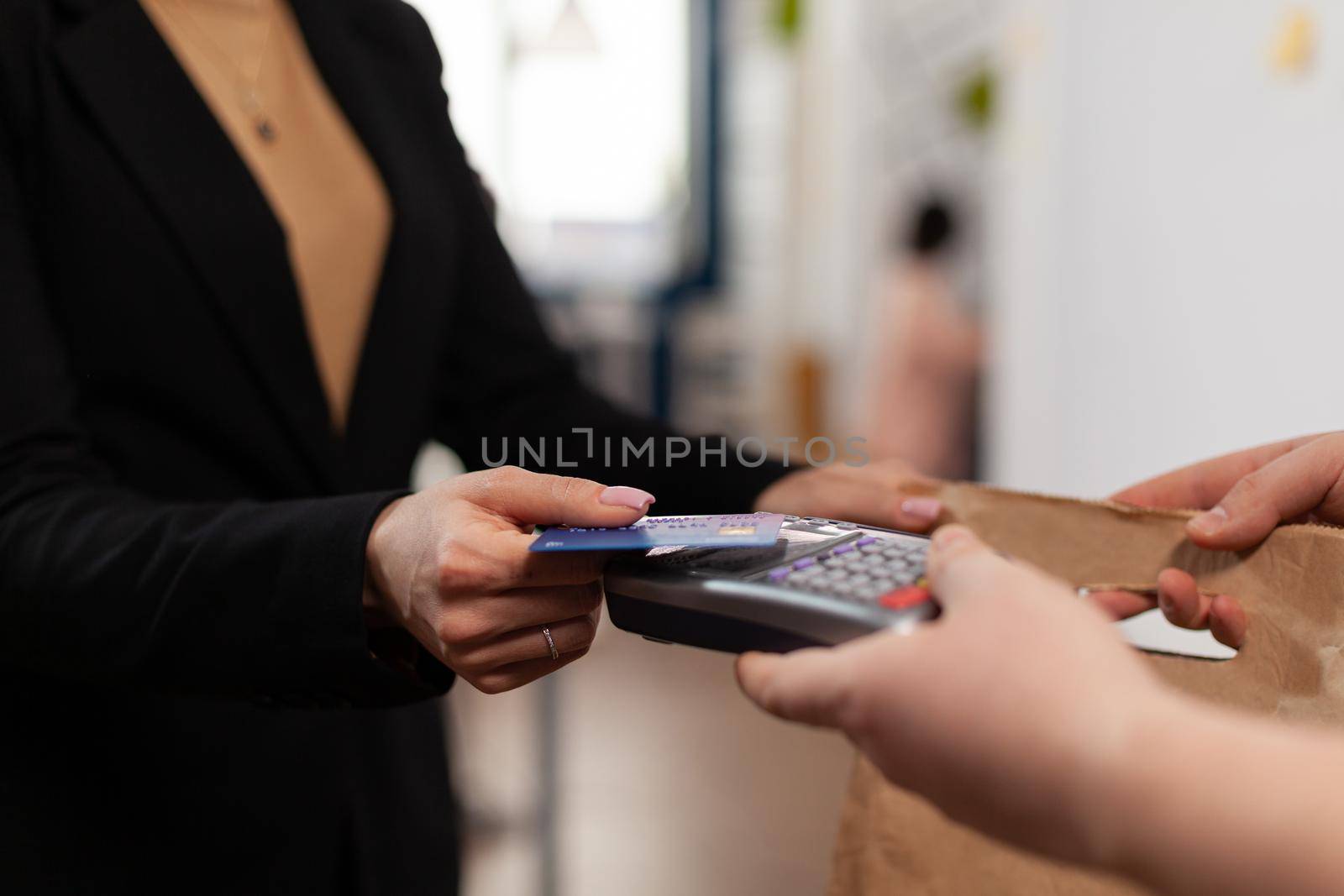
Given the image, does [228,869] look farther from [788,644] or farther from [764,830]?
[764,830]

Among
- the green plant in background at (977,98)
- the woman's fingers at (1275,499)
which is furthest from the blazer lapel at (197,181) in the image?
the green plant in background at (977,98)

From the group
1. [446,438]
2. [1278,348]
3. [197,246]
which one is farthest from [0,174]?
[1278,348]

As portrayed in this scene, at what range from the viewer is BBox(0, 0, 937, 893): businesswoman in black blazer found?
39 centimetres

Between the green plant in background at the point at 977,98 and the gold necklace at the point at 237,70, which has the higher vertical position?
the green plant in background at the point at 977,98

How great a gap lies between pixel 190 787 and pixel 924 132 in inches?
113

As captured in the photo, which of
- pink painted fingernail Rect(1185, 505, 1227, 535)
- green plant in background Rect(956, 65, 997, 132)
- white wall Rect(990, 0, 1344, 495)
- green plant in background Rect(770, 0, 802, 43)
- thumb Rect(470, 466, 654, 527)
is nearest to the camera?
thumb Rect(470, 466, 654, 527)

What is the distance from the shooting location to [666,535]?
0.34 m

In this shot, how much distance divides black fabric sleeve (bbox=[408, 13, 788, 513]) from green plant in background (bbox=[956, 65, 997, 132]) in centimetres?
218

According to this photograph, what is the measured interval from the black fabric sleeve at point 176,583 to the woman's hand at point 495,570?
0.02 meters

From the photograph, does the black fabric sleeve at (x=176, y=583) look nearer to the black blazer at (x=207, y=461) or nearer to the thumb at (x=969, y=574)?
the black blazer at (x=207, y=461)

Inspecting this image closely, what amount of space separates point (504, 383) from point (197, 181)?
21 cm

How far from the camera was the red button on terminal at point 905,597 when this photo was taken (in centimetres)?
30

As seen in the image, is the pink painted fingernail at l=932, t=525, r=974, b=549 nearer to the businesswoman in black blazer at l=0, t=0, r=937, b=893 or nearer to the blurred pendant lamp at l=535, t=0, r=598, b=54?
the businesswoman in black blazer at l=0, t=0, r=937, b=893

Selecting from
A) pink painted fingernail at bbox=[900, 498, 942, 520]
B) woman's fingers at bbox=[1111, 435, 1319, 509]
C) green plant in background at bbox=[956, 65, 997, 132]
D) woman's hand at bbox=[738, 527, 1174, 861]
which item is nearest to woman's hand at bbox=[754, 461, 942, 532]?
pink painted fingernail at bbox=[900, 498, 942, 520]
